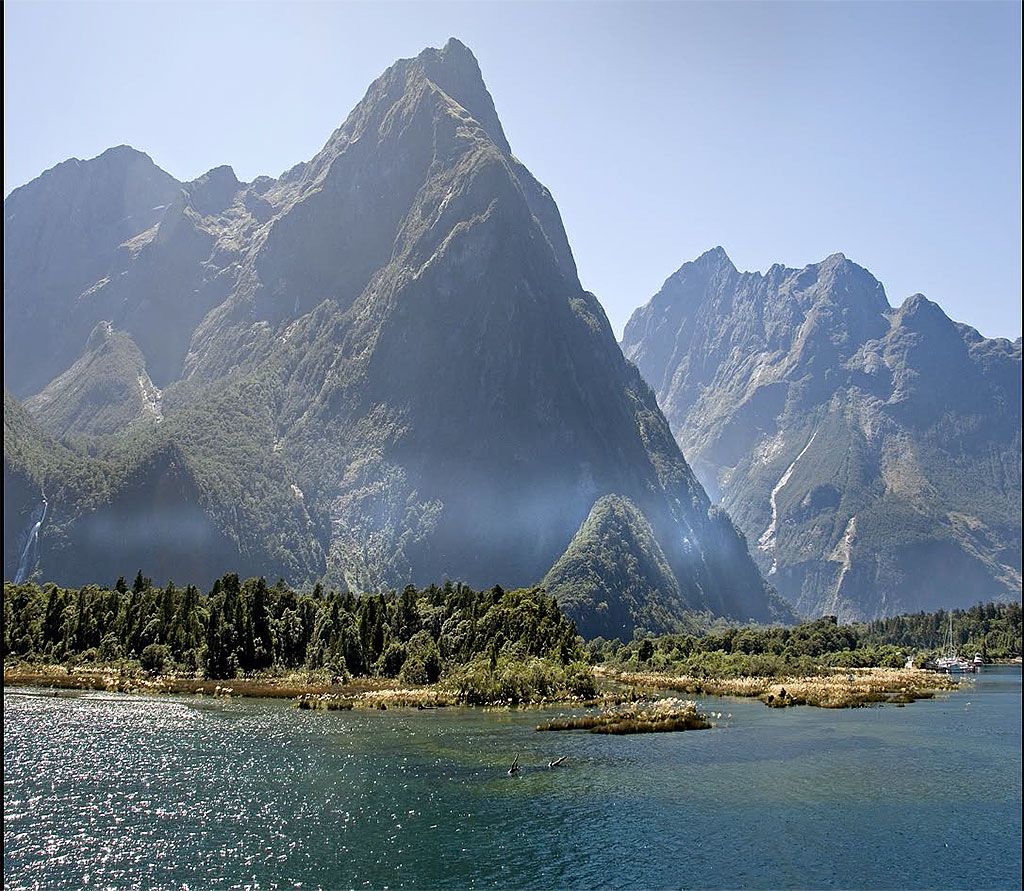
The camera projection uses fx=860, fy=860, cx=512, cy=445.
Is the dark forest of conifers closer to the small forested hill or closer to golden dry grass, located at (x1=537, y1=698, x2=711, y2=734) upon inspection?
the small forested hill

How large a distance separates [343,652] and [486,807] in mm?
106509

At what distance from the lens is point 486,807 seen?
187 ft

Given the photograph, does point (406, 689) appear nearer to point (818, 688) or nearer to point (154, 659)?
point (154, 659)

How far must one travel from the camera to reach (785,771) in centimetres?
7200

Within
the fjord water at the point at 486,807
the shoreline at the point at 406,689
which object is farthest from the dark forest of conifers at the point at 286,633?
the fjord water at the point at 486,807

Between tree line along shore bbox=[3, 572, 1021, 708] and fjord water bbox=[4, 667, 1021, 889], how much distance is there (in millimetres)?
33793

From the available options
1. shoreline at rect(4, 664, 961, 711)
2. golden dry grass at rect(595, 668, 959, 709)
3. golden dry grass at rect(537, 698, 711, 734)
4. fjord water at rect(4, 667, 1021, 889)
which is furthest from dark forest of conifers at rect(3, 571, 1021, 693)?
fjord water at rect(4, 667, 1021, 889)

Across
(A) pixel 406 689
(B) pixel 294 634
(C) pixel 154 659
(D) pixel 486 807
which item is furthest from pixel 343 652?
(D) pixel 486 807

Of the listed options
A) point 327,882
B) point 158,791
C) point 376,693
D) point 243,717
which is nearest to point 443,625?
point 376,693

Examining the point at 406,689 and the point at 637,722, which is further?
the point at 406,689

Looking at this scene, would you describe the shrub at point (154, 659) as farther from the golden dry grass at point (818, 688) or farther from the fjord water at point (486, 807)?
the golden dry grass at point (818, 688)

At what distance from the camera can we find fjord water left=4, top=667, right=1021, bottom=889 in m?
44.7

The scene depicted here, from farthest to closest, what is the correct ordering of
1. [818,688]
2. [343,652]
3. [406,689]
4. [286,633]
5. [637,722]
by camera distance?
1. [286,633]
2. [343,652]
3. [818,688]
4. [406,689]
5. [637,722]

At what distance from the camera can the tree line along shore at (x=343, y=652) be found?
128000mm
